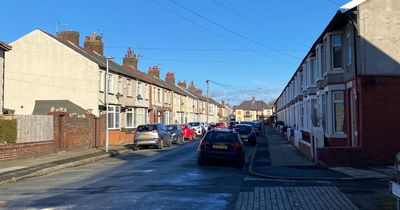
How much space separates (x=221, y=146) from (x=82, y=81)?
1948 cm

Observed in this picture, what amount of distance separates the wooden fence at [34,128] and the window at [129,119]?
16554mm

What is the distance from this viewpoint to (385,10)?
18938mm

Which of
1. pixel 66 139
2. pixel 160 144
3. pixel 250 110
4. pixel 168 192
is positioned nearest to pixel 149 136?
pixel 160 144

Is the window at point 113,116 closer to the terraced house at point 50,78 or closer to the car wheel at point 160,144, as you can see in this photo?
the terraced house at point 50,78

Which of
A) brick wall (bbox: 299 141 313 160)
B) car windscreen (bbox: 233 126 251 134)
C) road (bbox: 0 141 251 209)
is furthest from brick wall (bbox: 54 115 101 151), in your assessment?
brick wall (bbox: 299 141 313 160)

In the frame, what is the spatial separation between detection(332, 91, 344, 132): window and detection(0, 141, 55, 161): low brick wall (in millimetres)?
14214

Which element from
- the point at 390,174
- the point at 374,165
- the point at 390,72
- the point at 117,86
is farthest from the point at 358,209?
the point at 117,86

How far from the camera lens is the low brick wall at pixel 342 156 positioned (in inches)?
705

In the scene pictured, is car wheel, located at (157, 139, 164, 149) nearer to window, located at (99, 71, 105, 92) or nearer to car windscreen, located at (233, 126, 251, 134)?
car windscreen, located at (233, 126, 251, 134)

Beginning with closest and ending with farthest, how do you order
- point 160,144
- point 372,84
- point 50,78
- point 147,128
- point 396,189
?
point 396,189 → point 372,84 → point 147,128 → point 160,144 → point 50,78

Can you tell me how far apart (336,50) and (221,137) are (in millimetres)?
7091

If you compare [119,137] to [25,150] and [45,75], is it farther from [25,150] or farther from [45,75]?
[25,150]

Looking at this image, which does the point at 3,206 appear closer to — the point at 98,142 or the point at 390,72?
the point at 390,72

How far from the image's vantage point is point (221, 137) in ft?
64.8
